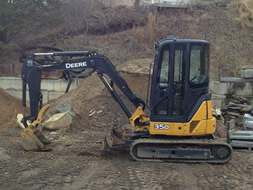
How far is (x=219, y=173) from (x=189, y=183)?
920mm

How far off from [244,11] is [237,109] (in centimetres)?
1112

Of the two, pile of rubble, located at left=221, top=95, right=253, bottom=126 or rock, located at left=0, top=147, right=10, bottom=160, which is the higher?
pile of rubble, located at left=221, top=95, right=253, bottom=126

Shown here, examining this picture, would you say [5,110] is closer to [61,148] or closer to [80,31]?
[61,148]

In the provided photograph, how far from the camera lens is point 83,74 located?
1633 centimetres

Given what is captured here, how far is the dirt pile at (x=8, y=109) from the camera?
13.2 m

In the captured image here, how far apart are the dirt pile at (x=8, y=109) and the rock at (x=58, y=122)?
8.66 ft

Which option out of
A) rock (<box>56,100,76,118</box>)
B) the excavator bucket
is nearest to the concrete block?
the excavator bucket

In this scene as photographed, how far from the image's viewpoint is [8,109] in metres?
15.0

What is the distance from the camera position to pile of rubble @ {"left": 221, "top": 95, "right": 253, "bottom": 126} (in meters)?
11.9

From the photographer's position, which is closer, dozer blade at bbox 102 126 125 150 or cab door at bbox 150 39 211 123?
cab door at bbox 150 39 211 123

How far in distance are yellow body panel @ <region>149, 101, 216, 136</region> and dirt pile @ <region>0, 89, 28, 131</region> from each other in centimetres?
763

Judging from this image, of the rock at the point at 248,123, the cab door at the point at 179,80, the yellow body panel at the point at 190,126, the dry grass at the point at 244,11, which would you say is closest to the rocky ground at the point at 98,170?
the yellow body panel at the point at 190,126

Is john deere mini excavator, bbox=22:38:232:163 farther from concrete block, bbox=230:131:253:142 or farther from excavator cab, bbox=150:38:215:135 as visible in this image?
concrete block, bbox=230:131:253:142

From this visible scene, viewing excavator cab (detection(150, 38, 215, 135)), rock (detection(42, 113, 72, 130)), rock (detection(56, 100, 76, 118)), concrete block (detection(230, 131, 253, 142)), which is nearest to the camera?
excavator cab (detection(150, 38, 215, 135))
